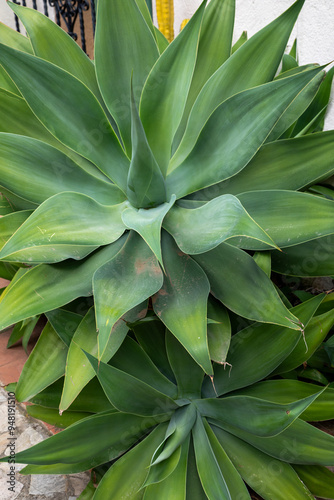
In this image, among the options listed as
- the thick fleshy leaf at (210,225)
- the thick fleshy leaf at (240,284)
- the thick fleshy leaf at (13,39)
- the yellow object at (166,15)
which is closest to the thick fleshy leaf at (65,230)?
the thick fleshy leaf at (210,225)

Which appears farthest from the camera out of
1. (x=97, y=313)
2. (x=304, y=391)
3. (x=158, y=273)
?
(x=304, y=391)

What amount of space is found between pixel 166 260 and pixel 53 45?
72 centimetres

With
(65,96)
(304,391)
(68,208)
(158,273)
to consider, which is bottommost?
(304,391)

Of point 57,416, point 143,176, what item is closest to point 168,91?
point 143,176

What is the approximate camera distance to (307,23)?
1558 millimetres

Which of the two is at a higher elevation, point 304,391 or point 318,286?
point 304,391

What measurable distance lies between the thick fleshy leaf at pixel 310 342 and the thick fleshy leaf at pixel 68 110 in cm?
64

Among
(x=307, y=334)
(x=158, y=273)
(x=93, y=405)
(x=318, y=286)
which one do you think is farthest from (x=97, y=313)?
(x=318, y=286)

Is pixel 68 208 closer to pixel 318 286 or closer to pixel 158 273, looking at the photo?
pixel 158 273

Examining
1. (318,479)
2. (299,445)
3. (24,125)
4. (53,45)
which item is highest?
(53,45)

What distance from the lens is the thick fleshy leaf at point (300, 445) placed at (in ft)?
3.34

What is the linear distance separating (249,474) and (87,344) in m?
0.51

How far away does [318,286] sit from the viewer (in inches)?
65.1

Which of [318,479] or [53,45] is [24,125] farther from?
[318,479]
